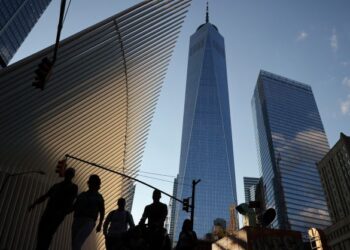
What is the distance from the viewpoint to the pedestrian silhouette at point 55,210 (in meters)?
6.09

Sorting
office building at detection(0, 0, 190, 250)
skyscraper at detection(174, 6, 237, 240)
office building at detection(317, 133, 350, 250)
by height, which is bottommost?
office building at detection(0, 0, 190, 250)

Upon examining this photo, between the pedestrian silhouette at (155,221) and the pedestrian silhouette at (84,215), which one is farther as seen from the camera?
the pedestrian silhouette at (155,221)

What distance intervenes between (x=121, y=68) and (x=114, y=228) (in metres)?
17.3

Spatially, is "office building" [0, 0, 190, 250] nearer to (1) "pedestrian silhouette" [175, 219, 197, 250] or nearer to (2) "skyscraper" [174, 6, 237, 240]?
(1) "pedestrian silhouette" [175, 219, 197, 250]

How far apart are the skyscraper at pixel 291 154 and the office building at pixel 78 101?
131 m

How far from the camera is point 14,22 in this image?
375 ft

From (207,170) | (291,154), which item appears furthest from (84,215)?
(207,170)

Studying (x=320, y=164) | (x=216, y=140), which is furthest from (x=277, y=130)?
(x=320, y=164)

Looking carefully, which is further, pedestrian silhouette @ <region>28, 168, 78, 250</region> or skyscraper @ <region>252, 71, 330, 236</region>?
skyscraper @ <region>252, 71, 330, 236</region>

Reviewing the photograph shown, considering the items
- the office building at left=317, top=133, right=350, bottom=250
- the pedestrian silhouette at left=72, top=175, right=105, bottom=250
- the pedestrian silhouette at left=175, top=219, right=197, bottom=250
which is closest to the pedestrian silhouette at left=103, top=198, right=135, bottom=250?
the pedestrian silhouette at left=72, top=175, right=105, bottom=250

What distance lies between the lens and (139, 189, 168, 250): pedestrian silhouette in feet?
21.8

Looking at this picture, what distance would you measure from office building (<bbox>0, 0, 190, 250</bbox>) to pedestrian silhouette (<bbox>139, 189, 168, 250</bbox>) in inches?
506

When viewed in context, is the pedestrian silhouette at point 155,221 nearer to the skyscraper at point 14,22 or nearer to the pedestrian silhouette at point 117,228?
the pedestrian silhouette at point 117,228

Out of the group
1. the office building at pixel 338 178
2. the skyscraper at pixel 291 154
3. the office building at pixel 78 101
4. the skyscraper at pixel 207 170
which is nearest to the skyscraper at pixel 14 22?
the office building at pixel 78 101
